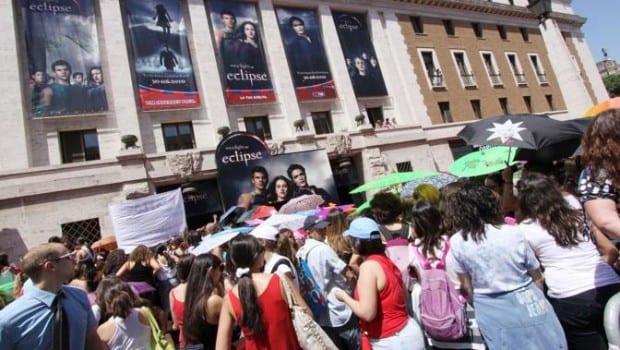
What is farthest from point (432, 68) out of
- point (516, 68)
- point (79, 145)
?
point (79, 145)

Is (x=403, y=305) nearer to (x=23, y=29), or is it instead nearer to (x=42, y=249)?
(x=42, y=249)

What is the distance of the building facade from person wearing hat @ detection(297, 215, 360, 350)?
8084mm

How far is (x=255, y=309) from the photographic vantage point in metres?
2.75

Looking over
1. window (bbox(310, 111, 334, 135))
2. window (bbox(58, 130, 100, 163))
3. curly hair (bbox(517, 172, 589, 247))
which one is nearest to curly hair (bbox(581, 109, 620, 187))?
curly hair (bbox(517, 172, 589, 247))

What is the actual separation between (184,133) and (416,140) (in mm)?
13377

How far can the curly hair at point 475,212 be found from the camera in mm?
2713

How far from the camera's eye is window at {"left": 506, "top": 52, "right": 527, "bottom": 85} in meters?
28.0

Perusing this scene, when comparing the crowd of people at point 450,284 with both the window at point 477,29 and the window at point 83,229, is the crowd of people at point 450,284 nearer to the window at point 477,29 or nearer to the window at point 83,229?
the window at point 83,229

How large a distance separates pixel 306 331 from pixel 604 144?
8.08ft

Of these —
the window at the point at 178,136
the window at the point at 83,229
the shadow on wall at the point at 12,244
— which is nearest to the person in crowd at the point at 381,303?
the window at the point at 83,229

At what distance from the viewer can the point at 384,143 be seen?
20.5 m

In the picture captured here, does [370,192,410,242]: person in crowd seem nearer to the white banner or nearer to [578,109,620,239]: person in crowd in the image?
[578,109,620,239]: person in crowd

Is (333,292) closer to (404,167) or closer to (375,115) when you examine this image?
(404,167)

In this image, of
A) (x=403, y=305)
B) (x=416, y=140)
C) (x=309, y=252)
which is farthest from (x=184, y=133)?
(x=403, y=305)
